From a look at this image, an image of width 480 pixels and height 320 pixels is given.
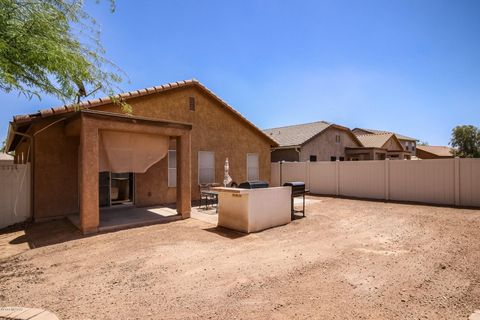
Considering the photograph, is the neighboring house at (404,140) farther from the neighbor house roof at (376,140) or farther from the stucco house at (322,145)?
the stucco house at (322,145)

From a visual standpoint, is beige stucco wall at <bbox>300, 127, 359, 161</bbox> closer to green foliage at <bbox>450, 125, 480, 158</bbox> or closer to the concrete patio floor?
the concrete patio floor

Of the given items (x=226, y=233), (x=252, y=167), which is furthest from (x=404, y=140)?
(x=226, y=233)

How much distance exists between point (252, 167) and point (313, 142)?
26.5ft

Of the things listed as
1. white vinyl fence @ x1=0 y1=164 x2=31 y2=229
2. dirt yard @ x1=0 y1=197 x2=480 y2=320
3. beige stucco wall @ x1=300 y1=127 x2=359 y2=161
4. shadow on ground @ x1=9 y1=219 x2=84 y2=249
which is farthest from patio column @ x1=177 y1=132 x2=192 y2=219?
beige stucco wall @ x1=300 y1=127 x2=359 y2=161

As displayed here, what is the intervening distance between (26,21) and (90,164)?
13.5ft

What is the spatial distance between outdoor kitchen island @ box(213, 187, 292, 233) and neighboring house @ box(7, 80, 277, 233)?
2.07 metres

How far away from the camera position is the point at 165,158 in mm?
12148

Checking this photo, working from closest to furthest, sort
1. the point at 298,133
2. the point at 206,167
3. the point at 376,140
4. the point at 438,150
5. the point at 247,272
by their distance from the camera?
the point at 247,272, the point at 206,167, the point at 298,133, the point at 376,140, the point at 438,150

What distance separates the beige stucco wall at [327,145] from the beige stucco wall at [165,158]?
5.63 m

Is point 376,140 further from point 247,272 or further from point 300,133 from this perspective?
point 247,272

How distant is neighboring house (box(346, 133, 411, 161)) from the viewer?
25328 mm

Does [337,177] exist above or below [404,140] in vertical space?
below

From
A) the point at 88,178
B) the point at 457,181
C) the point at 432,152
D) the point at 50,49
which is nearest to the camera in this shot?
the point at 50,49

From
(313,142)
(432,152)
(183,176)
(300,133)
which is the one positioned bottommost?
(183,176)
